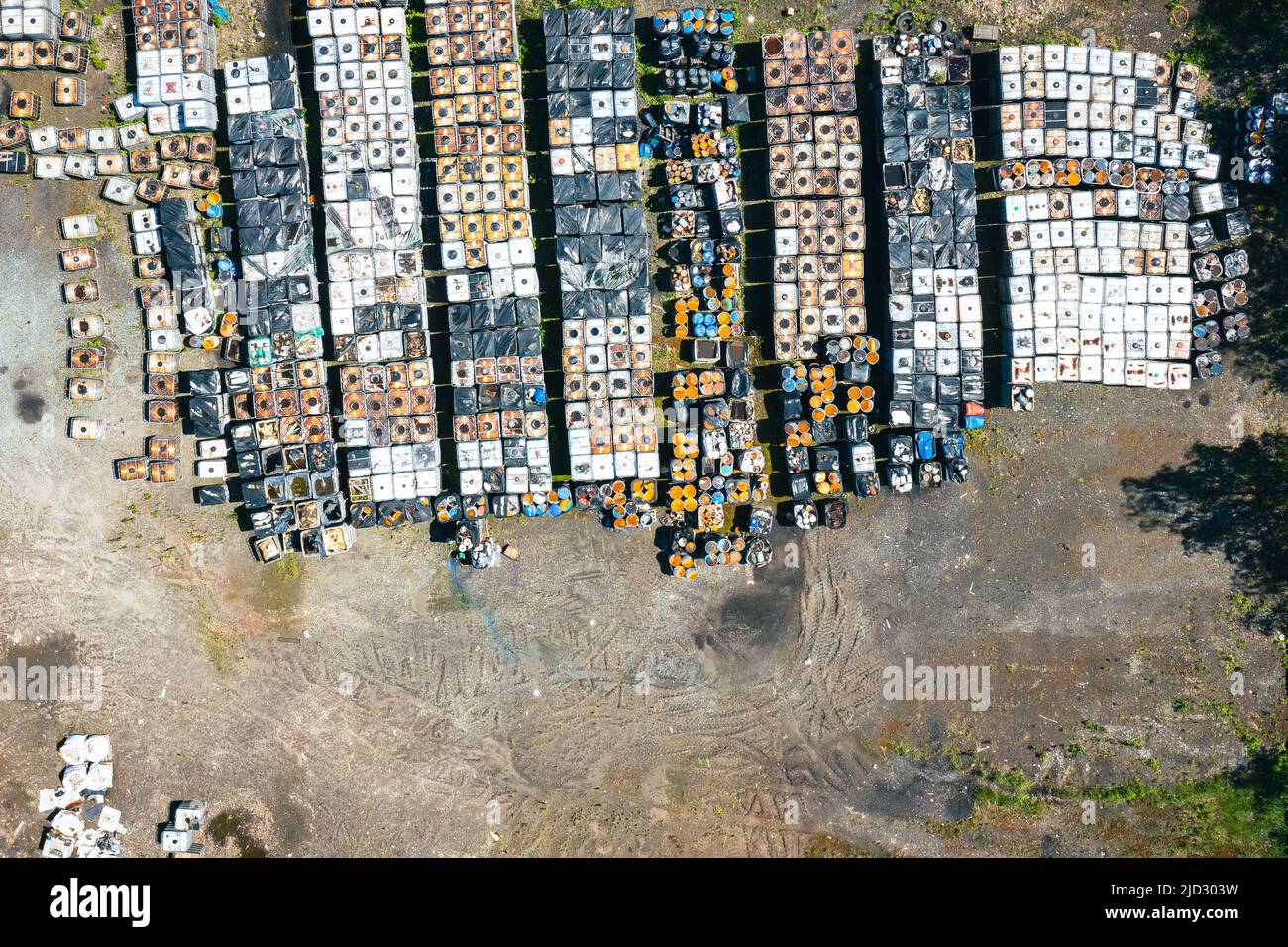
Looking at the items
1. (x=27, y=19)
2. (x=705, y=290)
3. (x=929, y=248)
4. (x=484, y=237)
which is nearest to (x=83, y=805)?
(x=484, y=237)

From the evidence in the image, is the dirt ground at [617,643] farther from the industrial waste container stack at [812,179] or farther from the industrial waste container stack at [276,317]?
the industrial waste container stack at [276,317]

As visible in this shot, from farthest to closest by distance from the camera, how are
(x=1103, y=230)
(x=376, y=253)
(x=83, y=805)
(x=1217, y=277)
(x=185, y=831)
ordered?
(x=83, y=805) → (x=185, y=831) → (x=1217, y=277) → (x=1103, y=230) → (x=376, y=253)

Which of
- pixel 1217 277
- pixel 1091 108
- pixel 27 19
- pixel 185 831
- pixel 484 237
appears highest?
pixel 27 19

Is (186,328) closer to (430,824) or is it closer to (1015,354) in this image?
(430,824)

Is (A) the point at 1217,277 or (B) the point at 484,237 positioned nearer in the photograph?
(B) the point at 484,237

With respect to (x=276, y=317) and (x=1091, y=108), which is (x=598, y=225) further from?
(x=1091, y=108)

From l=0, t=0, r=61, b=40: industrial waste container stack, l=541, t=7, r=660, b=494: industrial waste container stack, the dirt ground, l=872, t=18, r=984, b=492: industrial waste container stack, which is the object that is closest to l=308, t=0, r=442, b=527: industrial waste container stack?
the dirt ground

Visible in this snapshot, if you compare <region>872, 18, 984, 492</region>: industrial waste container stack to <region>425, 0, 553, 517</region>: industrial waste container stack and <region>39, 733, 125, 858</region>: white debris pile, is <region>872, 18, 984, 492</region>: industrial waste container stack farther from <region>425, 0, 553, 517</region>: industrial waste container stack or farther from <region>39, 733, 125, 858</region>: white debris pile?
<region>39, 733, 125, 858</region>: white debris pile

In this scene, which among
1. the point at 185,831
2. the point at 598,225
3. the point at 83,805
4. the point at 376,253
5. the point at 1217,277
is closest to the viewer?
the point at 598,225
